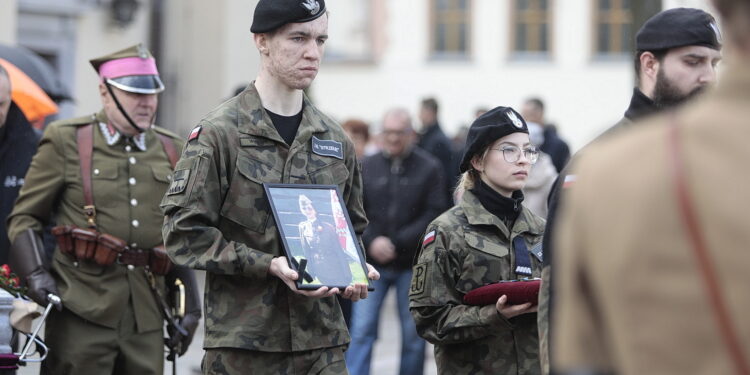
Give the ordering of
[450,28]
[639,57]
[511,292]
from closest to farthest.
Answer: [639,57] < [511,292] < [450,28]

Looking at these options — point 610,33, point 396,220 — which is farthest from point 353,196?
point 610,33

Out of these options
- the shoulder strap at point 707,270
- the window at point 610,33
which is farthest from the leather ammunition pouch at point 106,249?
the window at point 610,33

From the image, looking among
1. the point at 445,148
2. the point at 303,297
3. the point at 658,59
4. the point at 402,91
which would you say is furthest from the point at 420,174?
the point at 402,91

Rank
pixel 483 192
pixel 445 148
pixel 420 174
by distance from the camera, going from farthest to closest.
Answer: pixel 445 148
pixel 420 174
pixel 483 192

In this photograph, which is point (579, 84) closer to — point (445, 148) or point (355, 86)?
point (355, 86)

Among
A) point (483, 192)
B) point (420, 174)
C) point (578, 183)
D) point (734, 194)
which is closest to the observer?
point (734, 194)

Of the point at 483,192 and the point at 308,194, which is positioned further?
the point at 483,192

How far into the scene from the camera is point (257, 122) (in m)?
4.93

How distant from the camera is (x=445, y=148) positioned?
13891 mm

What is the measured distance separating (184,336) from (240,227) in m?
1.67

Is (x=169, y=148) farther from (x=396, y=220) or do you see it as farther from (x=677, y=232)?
(x=677, y=232)

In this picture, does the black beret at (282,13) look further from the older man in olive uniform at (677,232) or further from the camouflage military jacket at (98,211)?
the older man in olive uniform at (677,232)

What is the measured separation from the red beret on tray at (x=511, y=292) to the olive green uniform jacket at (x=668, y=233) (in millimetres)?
2823

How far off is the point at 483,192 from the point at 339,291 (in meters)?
1.03
